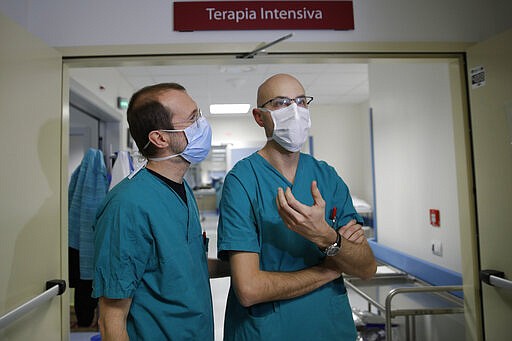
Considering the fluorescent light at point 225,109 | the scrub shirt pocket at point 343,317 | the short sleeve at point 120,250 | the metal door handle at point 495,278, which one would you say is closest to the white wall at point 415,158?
the metal door handle at point 495,278

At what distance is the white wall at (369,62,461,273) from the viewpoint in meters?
2.11

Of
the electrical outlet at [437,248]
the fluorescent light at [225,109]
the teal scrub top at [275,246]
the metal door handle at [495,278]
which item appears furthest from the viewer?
the electrical outlet at [437,248]

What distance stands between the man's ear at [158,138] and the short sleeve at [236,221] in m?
0.23

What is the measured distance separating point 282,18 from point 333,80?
2569mm

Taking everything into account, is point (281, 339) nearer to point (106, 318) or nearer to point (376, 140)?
point (106, 318)

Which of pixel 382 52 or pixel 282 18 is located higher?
pixel 282 18

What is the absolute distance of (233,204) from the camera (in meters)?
0.99

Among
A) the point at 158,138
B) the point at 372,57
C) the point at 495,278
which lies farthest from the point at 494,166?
the point at 158,138

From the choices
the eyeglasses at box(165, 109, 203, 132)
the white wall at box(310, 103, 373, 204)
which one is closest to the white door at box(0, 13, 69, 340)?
the eyeglasses at box(165, 109, 203, 132)

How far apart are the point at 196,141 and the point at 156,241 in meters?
0.35

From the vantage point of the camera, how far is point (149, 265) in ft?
3.08

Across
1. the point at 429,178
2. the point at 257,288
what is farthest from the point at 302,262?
the point at 429,178

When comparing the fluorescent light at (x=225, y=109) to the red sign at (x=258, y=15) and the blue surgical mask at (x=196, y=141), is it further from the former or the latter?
the blue surgical mask at (x=196, y=141)

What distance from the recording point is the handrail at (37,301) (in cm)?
99
